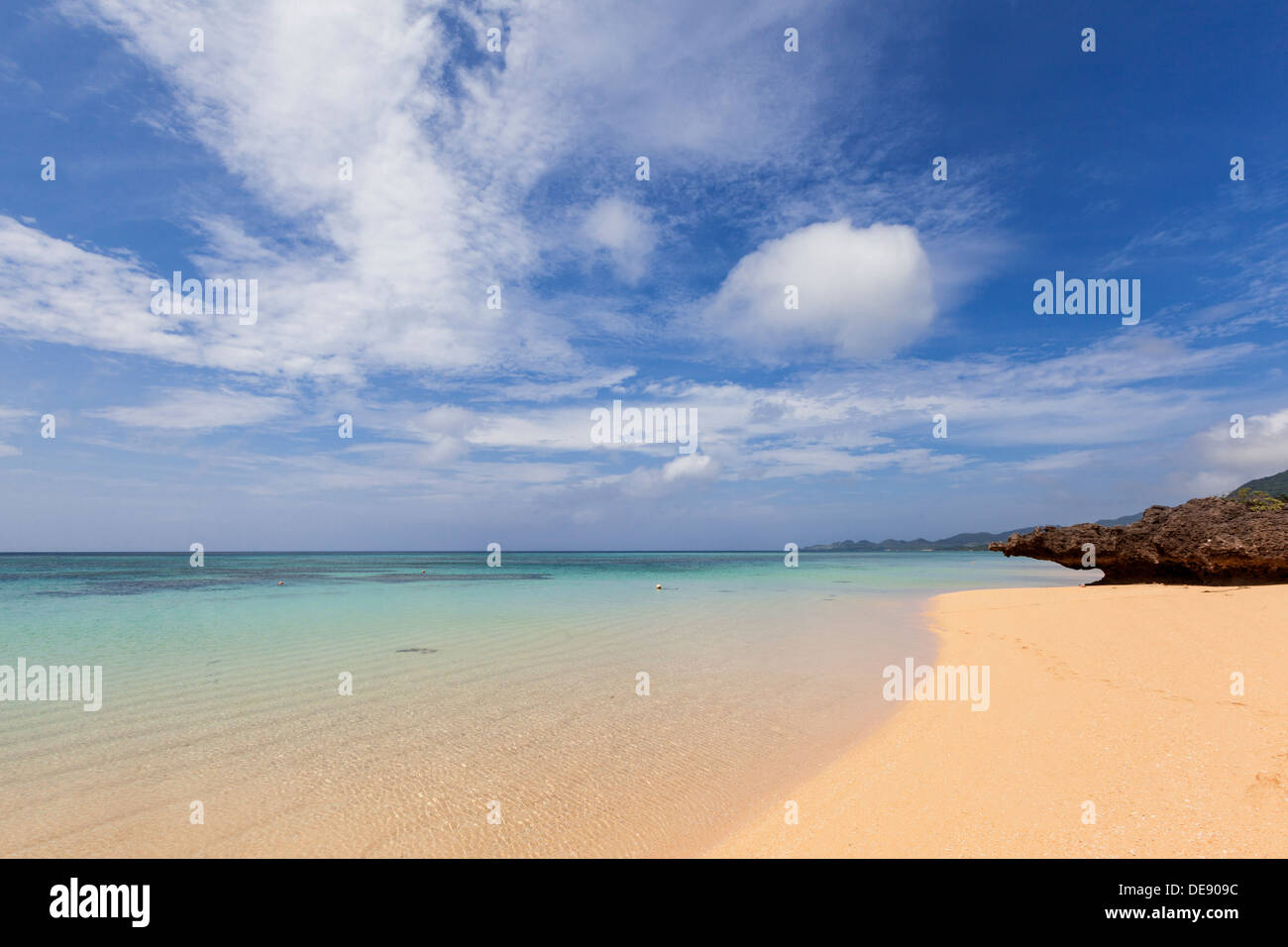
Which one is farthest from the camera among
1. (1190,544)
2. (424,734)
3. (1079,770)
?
(1190,544)

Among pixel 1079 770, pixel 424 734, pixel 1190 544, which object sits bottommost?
pixel 424 734

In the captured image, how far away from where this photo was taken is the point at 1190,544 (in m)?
23.7

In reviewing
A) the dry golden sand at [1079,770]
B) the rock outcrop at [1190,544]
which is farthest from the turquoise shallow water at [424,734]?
the rock outcrop at [1190,544]

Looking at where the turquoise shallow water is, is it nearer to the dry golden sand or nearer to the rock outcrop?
the dry golden sand

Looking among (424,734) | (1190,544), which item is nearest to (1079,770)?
(424,734)

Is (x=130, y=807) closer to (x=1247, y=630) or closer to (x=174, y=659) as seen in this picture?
(x=174, y=659)

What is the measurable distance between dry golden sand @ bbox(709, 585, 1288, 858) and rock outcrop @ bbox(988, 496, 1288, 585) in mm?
13745

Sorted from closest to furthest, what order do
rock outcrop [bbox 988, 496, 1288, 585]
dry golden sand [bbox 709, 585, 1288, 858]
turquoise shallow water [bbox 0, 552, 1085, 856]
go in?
dry golden sand [bbox 709, 585, 1288, 858]
turquoise shallow water [bbox 0, 552, 1085, 856]
rock outcrop [bbox 988, 496, 1288, 585]

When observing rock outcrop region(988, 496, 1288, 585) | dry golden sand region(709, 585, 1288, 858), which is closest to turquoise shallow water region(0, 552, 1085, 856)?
dry golden sand region(709, 585, 1288, 858)

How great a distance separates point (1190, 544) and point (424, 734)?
1180 inches

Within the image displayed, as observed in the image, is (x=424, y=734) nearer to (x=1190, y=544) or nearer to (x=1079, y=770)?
(x=1079, y=770)

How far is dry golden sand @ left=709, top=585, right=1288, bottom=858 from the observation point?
14.8 feet

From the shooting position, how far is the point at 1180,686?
28.4 feet
